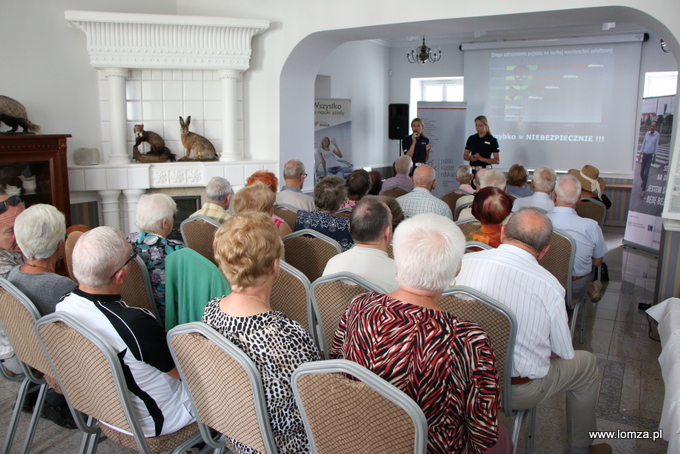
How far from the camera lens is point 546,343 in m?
1.98

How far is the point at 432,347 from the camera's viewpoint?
132 centimetres

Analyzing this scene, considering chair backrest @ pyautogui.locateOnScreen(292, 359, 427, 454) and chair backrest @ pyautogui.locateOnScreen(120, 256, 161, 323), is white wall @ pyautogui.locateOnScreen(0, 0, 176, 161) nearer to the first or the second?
chair backrest @ pyautogui.locateOnScreen(120, 256, 161, 323)

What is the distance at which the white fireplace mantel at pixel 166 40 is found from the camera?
5.22m

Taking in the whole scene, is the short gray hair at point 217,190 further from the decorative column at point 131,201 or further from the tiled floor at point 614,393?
the decorative column at point 131,201

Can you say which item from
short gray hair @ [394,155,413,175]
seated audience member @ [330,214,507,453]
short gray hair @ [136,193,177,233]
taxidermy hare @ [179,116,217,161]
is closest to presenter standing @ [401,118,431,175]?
short gray hair @ [394,155,413,175]

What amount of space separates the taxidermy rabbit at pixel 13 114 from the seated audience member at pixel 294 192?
224 centimetres

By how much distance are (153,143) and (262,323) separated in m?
4.51

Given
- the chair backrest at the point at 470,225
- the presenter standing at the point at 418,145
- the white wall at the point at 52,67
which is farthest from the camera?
the presenter standing at the point at 418,145

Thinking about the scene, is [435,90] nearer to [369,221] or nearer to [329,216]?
[329,216]

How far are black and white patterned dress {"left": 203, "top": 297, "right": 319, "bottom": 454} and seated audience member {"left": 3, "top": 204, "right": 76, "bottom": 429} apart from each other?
0.90 metres

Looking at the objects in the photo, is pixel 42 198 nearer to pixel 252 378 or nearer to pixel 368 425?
pixel 252 378

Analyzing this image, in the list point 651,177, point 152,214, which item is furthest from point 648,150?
point 152,214

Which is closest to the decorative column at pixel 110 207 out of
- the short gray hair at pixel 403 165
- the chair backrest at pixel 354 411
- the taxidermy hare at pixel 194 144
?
the taxidermy hare at pixel 194 144

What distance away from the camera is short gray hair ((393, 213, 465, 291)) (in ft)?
4.77
